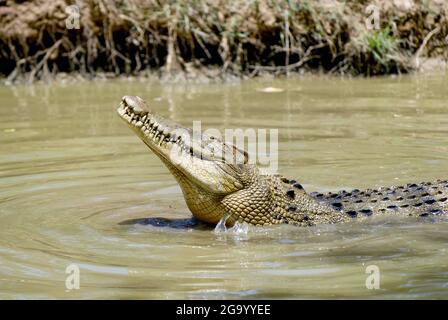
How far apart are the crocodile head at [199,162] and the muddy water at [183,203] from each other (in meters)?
0.21

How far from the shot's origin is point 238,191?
5.96m

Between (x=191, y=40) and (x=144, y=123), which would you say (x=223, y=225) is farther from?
(x=191, y=40)

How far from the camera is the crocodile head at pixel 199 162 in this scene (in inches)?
228

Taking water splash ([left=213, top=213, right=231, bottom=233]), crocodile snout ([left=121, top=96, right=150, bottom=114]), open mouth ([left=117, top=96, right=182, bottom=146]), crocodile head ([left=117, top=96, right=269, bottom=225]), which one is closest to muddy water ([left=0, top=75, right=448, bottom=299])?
water splash ([left=213, top=213, right=231, bottom=233])

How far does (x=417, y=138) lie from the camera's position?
30.0 feet

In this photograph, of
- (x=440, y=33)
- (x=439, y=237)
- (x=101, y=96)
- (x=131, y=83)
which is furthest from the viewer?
(x=440, y=33)

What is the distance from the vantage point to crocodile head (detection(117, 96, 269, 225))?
5.79 m

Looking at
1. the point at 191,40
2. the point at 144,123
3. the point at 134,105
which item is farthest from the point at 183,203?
the point at 191,40

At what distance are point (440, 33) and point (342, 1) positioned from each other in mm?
1979

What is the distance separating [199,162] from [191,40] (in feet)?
28.1

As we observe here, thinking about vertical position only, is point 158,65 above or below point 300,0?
below

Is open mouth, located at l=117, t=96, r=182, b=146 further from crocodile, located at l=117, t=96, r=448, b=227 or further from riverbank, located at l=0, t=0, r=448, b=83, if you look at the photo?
riverbank, located at l=0, t=0, r=448, b=83
